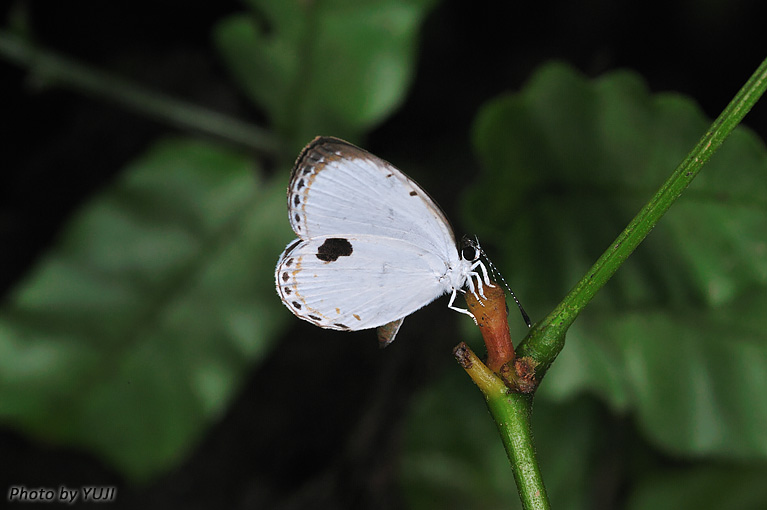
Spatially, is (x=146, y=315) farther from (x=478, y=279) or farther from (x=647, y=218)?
(x=647, y=218)

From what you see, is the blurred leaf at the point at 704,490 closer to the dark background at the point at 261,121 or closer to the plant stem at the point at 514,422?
the dark background at the point at 261,121

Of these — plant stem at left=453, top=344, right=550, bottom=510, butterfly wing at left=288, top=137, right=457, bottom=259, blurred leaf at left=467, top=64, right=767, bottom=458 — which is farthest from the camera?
blurred leaf at left=467, top=64, right=767, bottom=458

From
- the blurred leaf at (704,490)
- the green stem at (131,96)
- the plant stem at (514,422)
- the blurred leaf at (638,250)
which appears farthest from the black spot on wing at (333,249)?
the blurred leaf at (704,490)

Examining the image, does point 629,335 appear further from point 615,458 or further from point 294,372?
point 294,372

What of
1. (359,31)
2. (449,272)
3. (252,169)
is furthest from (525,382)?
(252,169)

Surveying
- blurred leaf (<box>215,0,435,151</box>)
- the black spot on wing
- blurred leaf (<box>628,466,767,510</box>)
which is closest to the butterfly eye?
the black spot on wing

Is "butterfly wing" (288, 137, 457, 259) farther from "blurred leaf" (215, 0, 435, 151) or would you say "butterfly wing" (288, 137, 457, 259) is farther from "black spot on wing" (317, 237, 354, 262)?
"blurred leaf" (215, 0, 435, 151)
